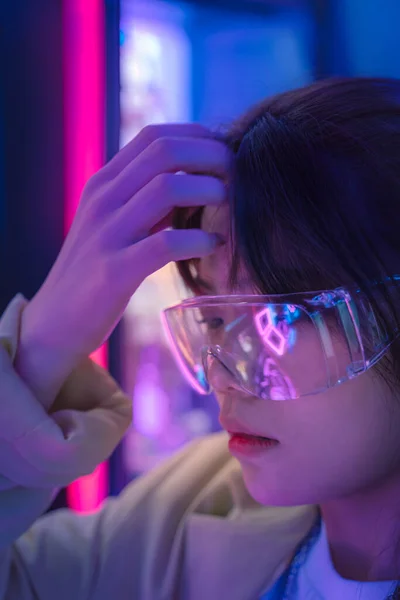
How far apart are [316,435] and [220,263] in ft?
0.78

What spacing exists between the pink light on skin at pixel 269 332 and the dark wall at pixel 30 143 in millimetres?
662

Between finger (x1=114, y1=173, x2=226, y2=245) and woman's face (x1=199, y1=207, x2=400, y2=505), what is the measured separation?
38 mm

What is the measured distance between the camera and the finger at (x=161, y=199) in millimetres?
703

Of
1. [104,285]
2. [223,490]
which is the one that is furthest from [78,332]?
[223,490]

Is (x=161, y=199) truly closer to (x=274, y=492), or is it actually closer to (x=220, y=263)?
(x=220, y=263)

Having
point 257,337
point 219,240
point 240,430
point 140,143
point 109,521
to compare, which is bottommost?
point 109,521

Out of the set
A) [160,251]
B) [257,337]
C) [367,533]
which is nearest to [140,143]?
[160,251]

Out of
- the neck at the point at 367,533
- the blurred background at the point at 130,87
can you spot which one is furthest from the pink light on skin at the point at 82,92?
the neck at the point at 367,533

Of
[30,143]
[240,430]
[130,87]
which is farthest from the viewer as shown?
[130,87]

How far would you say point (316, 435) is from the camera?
2.22 feet

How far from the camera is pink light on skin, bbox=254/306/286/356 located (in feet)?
2.19

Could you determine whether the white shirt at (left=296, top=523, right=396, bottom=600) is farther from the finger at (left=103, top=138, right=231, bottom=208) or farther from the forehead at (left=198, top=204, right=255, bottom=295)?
the finger at (left=103, top=138, right=231, bottom=208)

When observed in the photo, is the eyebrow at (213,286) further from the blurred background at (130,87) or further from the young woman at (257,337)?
the blurred background at (130,87)

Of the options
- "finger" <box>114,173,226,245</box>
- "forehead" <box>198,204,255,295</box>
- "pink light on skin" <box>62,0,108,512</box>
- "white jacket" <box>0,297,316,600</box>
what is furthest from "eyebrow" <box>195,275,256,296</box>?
"pink light on skin" <box>62,0,108,512</box>
